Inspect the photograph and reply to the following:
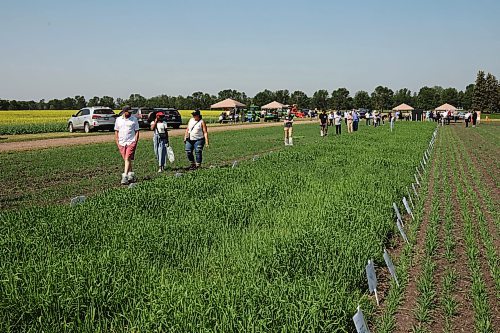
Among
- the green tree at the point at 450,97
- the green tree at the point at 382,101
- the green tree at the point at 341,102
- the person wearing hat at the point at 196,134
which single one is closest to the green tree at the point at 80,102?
the green tree at the point at 341,102

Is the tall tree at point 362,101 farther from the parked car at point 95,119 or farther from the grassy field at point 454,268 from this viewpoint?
the grassy field at point 454,268

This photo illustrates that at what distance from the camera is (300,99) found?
13300 centimetres

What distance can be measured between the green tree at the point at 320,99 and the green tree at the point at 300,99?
1672 millimetres

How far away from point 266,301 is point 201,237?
6.95ft

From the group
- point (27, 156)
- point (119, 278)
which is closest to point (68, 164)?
point (27, 156)

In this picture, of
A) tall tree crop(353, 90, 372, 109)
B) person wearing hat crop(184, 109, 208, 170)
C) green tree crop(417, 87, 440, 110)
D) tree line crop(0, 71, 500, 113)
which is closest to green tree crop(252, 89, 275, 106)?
tree line crop(0, 71, 500, 113)

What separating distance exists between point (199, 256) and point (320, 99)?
422 ft

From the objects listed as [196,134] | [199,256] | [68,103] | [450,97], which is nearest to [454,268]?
[199,256]

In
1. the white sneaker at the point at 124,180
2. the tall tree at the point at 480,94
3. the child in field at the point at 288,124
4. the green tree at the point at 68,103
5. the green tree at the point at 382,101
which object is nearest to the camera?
the white sneaker at the point at 124,180

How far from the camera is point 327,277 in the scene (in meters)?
4.41

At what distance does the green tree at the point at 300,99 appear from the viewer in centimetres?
12988

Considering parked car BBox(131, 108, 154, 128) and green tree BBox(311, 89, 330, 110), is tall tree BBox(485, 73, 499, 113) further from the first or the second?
parked car BBox(131, 108, 154, 128)

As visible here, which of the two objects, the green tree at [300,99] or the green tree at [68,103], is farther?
the green tree at [300,99]

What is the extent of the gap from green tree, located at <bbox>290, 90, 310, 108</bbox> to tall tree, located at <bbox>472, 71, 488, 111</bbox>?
146 feet
